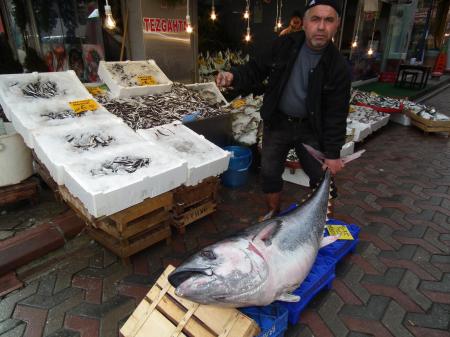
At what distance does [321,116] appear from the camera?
346 centimetres

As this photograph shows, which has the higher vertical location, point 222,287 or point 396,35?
point 396,35

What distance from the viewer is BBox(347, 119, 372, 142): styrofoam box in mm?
7234

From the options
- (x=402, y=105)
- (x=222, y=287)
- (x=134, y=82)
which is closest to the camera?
(x=222, y=287)

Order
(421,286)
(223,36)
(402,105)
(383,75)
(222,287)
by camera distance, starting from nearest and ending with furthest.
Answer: (222,287)
(421,286)
(402,105)
(223,36)
(383,75)

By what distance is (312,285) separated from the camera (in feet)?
9.30

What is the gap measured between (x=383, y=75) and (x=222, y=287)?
1697 centimetres

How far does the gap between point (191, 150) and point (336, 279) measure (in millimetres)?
2345

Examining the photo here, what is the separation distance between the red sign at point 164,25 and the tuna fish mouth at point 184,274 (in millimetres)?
5614

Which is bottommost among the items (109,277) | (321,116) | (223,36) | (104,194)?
(109,277)

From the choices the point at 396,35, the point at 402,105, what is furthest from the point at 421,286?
the point at 396,35

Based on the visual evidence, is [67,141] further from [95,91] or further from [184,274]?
[184,274]

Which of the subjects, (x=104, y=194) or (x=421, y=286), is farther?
(x=421, y=286)

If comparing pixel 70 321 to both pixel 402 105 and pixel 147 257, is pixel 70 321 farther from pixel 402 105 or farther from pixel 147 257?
pixel 402 105

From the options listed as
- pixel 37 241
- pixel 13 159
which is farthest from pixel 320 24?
pixel 13 159
